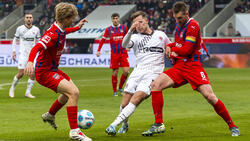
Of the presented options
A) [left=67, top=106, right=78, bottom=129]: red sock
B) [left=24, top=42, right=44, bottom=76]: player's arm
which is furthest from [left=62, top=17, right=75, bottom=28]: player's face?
[left=67, top=106, right=78, bottom=129]: red sock

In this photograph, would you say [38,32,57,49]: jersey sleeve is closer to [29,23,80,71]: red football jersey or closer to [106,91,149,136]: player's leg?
[29,23,80,71]: red football jersey

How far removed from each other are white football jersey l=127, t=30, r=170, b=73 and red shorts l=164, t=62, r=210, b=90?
518mm

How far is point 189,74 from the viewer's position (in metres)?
8.18

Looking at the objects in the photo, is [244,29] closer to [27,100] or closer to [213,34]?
[213,34]

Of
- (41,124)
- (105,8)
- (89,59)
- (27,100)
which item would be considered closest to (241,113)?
(41,124)

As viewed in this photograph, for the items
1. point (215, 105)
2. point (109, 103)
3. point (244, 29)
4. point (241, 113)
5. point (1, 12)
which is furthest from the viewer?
point (1, 12)

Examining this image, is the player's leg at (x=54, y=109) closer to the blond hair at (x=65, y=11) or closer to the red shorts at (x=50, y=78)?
the red shorts at (x=50, y=78)

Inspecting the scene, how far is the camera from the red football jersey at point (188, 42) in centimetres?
813

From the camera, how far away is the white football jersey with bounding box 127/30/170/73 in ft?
28.7

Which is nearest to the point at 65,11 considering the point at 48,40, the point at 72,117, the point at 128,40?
the point at 48,40

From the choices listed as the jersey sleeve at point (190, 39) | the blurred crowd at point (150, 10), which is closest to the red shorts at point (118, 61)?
the jersey sleeve at point (190, 39)

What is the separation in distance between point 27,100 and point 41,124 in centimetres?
455

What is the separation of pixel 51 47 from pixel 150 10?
106 ft

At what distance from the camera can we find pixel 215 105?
318 inches
